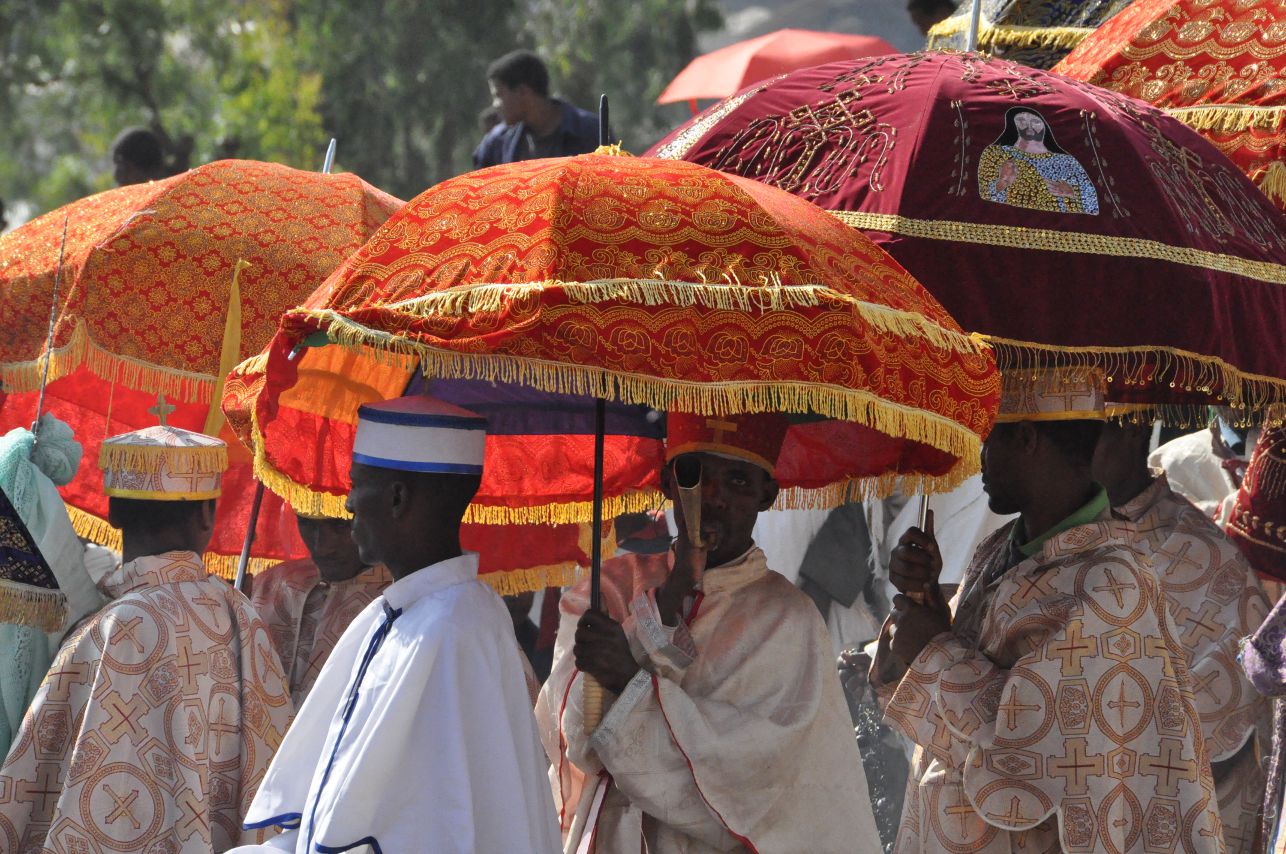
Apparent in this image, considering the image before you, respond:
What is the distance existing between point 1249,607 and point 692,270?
2815 millimetres

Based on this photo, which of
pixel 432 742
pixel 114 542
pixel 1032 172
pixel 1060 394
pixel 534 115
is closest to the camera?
pixel 432 742

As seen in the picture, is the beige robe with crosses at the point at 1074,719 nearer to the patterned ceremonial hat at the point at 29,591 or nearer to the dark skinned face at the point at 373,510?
the dark skinned face at the point at 373,510

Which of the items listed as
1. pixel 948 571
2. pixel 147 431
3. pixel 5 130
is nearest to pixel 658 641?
pixel 147 431

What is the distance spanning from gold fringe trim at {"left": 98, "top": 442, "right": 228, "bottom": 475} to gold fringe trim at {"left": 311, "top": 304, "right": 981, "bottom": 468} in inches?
76.1

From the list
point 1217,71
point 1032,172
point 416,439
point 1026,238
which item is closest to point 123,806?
point 416,439

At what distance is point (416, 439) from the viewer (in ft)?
13.3

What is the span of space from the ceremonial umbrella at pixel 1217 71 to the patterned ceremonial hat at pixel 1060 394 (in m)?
1.29

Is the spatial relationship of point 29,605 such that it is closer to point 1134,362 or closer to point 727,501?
point 727,501

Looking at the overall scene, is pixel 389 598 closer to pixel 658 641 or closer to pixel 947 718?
pixel 658 641

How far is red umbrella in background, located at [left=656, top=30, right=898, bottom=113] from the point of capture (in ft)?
41.9

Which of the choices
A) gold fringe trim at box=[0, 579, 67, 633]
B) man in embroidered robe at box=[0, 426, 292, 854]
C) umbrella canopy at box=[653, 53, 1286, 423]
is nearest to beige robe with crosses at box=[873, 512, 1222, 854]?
umbrella canopy at box=[653, 53, 1286, 423]

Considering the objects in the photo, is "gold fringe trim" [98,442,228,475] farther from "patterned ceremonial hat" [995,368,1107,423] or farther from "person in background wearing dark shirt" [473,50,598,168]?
"person in background wearing dark shirt" [473,50,598,168]

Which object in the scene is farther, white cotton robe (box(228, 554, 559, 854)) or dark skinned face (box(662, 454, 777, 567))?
dark skinned face (box(662, 454, 777, 567))

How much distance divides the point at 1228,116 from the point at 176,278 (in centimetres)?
354
